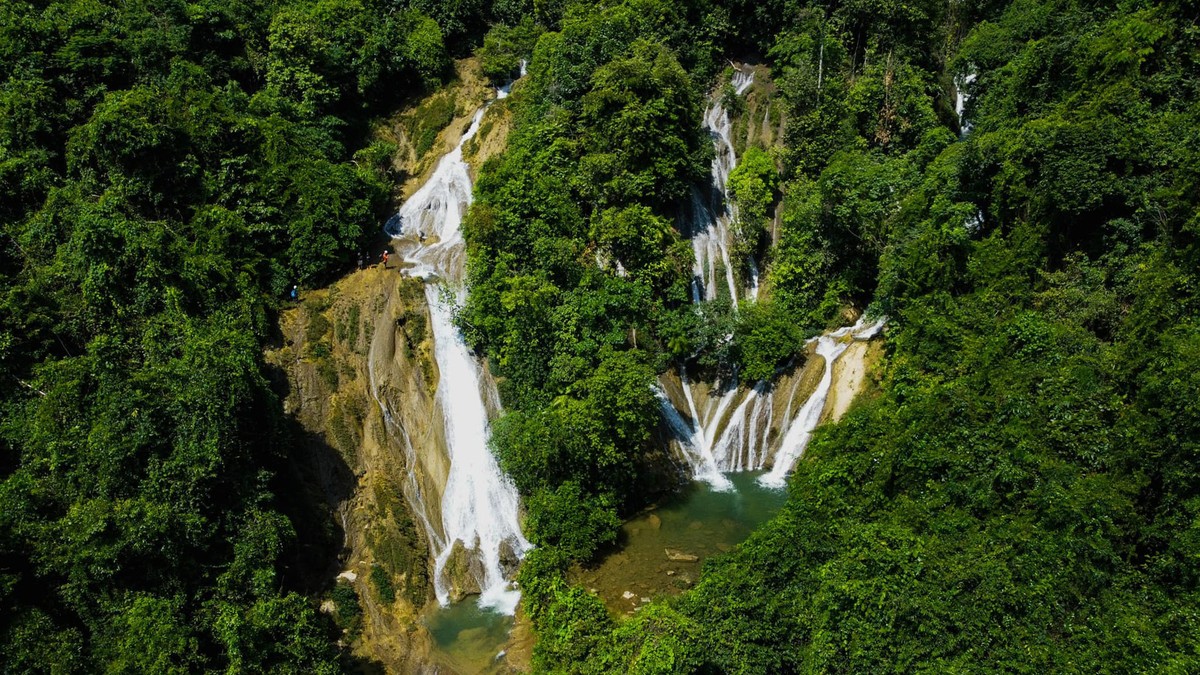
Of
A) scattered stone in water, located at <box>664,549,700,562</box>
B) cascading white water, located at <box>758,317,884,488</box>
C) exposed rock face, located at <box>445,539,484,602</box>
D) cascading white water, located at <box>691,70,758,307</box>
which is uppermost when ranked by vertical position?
cascading white water, located at <box>691,70,758,307</box>

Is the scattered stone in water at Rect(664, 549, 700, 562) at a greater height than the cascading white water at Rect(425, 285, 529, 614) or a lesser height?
lesser

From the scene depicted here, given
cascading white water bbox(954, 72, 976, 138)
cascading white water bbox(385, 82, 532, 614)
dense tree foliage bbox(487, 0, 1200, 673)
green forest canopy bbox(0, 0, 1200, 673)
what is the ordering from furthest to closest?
1. cascading white water bbox(954, 72, 976, 138)
2. cascading white water bbox(385, 82, 532, 614)
3. green forest canopy bbox(0, 0, 1200, 673)
4. dense tree foliage bbox(487, 0, 1200, 673)

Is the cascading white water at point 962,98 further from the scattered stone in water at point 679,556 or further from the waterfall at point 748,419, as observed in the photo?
the scattered stone in water at point 679,556

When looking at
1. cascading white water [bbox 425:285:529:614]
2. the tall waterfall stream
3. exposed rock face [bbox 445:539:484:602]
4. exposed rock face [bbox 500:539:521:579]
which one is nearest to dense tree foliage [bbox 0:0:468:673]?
the tall waterfall stream

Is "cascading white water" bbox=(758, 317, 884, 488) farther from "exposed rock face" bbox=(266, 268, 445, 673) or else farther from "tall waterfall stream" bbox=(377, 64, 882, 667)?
"exposed rock face" bbox=(266, 268, 445, 673)

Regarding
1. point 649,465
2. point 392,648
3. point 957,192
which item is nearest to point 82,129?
point 392,648

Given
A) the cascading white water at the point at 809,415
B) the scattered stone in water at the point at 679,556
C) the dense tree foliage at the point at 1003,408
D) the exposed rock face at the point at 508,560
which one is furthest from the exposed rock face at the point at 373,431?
the cascading white water at the point at 809,415

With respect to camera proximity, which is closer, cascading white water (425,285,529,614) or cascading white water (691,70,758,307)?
cascading white water (425,285,529,614)

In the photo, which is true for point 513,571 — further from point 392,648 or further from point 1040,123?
point 1040,123
